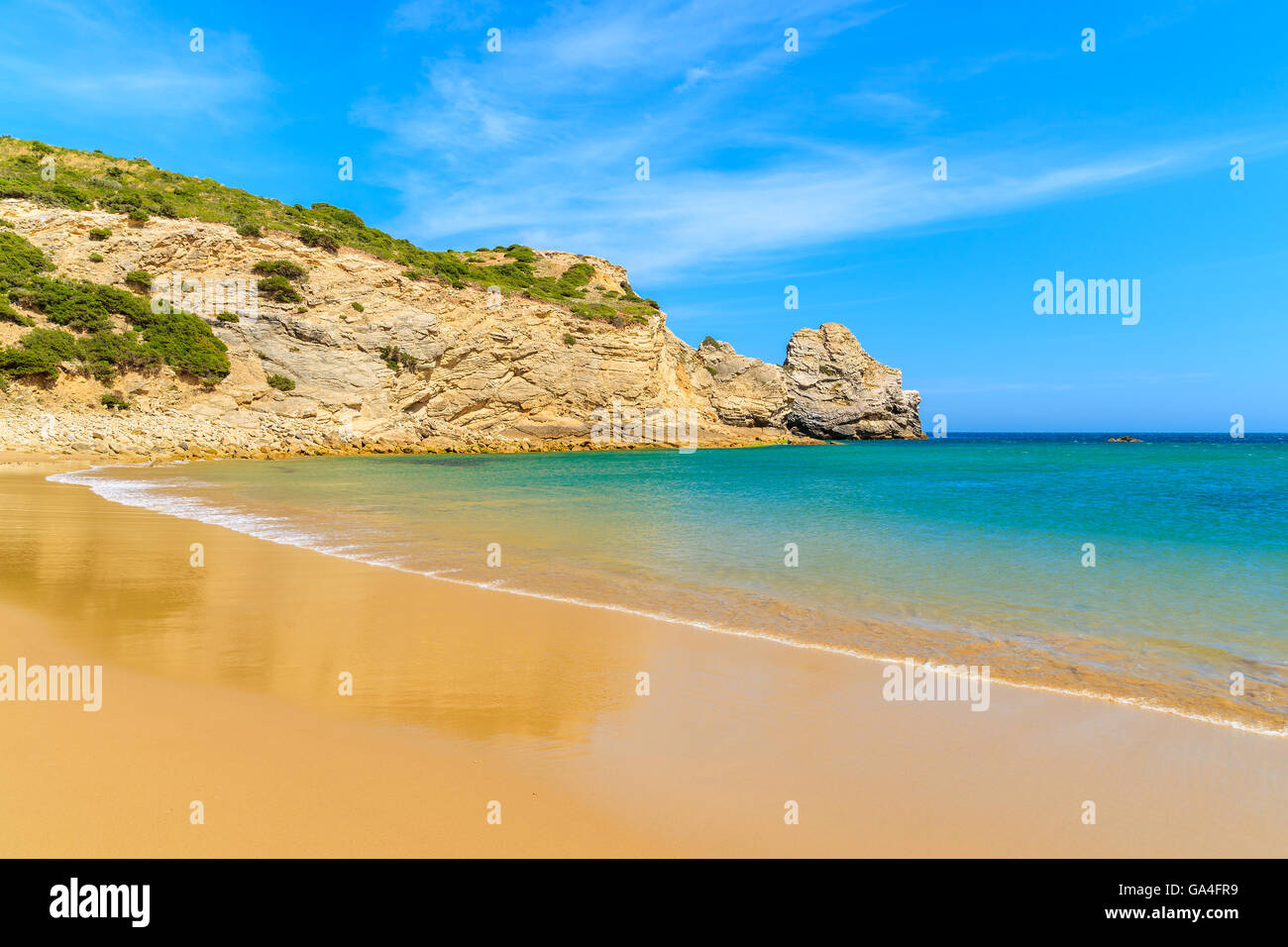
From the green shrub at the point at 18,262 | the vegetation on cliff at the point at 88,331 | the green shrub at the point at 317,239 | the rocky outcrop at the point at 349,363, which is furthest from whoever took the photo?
the green shrub at the point at 317,239

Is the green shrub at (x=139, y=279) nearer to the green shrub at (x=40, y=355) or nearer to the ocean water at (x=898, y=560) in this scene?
the green shrub at (x=40, y=355)

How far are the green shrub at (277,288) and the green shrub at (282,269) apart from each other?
1.49 ft

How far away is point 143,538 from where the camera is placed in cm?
1026

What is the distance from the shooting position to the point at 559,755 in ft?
11.9

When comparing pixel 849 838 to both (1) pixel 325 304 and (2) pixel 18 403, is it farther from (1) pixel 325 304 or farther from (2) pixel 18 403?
(1) pixel 325 304

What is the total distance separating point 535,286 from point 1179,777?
5665 cm

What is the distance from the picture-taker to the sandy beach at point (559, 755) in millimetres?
2854

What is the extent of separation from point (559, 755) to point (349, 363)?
1598 inches

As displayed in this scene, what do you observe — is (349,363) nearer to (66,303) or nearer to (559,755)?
(66,303)

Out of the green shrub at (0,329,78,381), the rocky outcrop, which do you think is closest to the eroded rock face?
the rocky outcrop

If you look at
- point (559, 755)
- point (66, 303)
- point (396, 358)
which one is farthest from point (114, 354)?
point (559, 755)

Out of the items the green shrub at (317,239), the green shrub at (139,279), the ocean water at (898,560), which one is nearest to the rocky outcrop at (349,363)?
the green shrub at (139,279)
